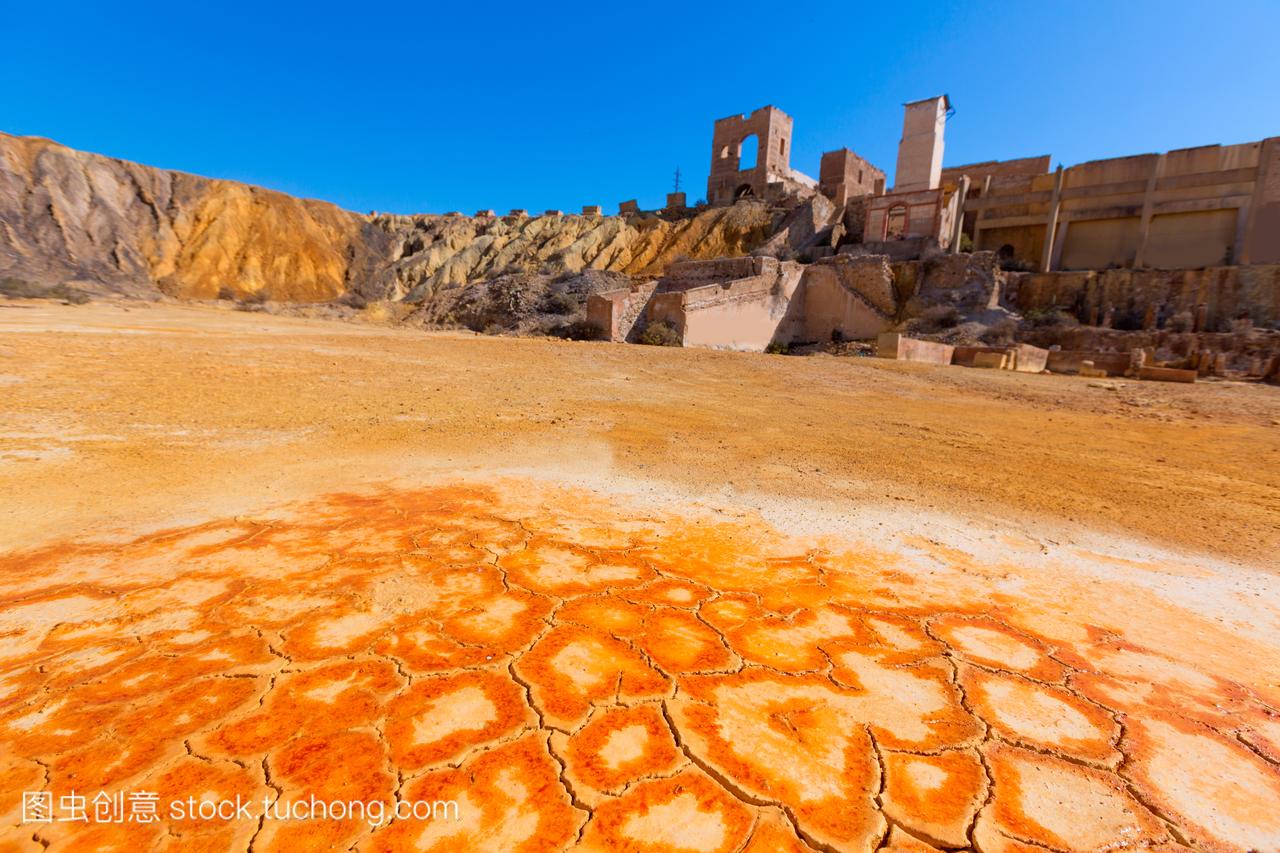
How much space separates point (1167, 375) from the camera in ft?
40.3

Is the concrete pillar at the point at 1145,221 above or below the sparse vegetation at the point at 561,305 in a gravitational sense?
above

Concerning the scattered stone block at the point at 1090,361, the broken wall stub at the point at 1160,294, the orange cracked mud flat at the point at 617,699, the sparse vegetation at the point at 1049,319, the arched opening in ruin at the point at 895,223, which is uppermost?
the arched opening in ruin at the point at 895,223

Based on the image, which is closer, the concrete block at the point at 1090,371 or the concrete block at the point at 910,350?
the concrete block at the point at 1090,371

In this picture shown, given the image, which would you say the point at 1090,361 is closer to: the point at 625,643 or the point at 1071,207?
the point at 625,643

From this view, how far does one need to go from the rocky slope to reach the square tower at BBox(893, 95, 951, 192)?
7.64 meters

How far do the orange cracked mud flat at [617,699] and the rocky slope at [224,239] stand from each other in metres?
22.0

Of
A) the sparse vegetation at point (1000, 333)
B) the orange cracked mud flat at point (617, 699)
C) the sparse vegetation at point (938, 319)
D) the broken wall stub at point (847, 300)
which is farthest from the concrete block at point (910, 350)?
the orange cracked mud flat at point (617, 699)

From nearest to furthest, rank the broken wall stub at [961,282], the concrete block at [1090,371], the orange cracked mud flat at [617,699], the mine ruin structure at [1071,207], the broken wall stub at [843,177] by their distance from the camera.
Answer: the orange cracked mud flat at [617,699] < the concrete block at [1090,371] < the broken wall stub at [961,282] < the mine ruin structure at [1071,207] < the broken wall stub at [843,177]

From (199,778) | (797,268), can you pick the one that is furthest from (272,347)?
(797,268)

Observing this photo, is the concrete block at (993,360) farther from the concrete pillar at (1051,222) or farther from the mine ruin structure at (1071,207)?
the concrete pillar at (1051,222)

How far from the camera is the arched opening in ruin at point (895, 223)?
22978 millimetres

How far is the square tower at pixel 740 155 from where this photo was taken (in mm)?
33000

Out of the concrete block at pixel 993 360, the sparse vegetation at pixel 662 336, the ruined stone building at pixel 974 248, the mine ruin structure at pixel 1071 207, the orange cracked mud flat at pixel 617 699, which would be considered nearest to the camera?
the orange cracked mud flat at pixel 617 699

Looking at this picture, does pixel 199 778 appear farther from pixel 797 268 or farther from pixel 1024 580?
pixel 797 268
